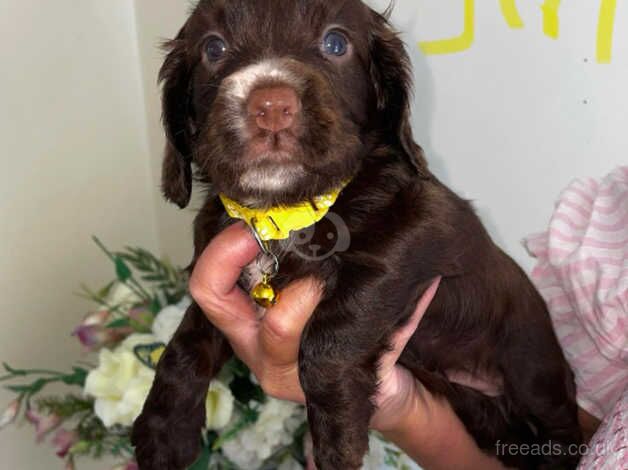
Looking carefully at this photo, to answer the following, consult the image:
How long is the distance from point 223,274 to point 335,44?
58 centimetres

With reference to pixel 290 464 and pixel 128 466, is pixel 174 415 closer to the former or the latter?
pixel 128 466

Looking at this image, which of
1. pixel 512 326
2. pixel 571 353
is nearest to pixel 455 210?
pixel 512 326

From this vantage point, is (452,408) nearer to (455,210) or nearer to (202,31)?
(455,210)

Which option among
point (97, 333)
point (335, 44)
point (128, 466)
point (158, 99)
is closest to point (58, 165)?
point (158, 99)

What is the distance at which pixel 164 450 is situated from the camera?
1.53 meters

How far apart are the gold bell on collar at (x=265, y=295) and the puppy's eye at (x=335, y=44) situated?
547 millimetres

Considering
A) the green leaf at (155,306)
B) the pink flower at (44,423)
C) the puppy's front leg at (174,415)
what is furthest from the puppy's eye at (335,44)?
the pink flower at (44,423)

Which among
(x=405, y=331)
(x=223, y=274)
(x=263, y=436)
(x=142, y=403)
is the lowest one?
(x=263, y=436)

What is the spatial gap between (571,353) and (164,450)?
1185 millimetres

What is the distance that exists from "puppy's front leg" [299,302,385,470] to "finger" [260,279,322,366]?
55mm

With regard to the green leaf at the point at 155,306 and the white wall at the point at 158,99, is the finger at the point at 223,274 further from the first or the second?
the white wall at the point at 158,99

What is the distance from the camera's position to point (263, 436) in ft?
6.13

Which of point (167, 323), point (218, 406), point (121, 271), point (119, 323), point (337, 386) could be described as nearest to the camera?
point (337, 386)

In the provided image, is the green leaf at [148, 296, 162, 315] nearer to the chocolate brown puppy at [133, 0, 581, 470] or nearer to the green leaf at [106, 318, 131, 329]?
the green leaf at [106, 318, 131, 329]
